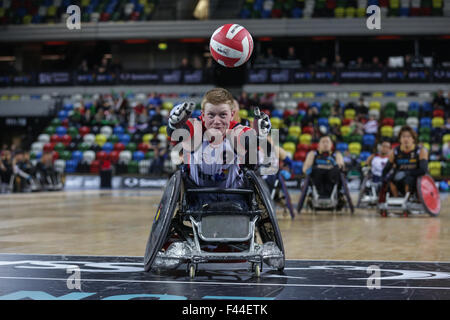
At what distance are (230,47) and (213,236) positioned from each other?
6.00ft

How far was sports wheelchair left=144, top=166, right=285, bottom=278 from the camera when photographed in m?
5.80

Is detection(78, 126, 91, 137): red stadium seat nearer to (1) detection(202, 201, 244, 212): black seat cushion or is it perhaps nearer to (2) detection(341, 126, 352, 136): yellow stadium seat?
(2) detection(341, 126, 352, 136): yellow stadium seat

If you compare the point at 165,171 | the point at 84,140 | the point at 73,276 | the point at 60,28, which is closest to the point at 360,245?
the point at 73,276

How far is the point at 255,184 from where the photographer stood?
622 cm

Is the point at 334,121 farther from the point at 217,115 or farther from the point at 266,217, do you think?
the point at 217,115

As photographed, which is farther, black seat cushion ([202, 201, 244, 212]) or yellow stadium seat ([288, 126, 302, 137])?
yellow stadium seat ([288, 126, 302, 137])

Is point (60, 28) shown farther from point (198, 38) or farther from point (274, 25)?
point (274, 25)

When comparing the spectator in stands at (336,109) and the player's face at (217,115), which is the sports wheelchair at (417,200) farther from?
the spectator in stands at (336,109)

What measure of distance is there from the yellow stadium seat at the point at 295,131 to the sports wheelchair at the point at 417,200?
1486cm

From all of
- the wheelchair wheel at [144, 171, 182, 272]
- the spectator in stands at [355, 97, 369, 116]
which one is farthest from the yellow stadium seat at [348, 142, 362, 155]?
the wheelchair wheel at [144, 171, 182, 272]

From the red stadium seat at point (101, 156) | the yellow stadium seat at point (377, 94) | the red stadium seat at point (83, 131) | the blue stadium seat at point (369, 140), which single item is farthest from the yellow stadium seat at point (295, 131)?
the red stadium seat at point (83, 131)

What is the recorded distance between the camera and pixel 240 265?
6.68m

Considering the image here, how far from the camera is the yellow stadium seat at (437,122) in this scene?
2833 cm

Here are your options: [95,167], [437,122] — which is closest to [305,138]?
[437,122]
